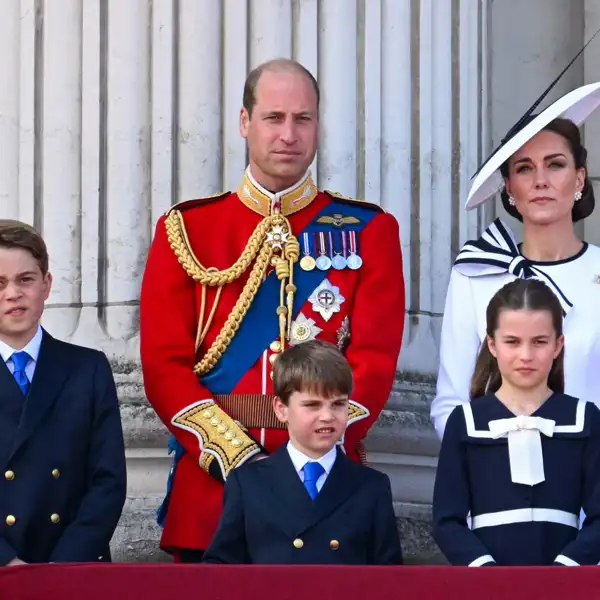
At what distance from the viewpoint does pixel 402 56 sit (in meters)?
6.24

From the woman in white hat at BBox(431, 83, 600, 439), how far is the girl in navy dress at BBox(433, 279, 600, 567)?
0.39m

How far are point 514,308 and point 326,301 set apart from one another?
59cm

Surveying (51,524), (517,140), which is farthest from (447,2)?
(51,524)

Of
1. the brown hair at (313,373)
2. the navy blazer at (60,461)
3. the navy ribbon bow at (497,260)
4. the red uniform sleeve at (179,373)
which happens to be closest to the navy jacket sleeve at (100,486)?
the navy blazer at (60,461)

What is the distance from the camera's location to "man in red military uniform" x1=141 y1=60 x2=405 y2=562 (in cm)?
485

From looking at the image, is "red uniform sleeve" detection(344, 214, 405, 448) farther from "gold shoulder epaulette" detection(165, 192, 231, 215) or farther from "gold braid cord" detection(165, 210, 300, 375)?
"gold shoulder epaulette" detection(165, 192, 231, 215)

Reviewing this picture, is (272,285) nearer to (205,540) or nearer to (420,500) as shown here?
(205,540)

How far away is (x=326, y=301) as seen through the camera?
4992mm

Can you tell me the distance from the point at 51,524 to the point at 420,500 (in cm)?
172

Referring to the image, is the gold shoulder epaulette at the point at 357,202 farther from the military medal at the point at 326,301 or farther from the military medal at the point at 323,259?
the military medal at the point at 326,301

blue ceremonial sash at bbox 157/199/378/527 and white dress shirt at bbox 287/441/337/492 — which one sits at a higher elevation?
blue ceremonial sash at bbox 157/199/378/527

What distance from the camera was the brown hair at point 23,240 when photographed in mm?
4738

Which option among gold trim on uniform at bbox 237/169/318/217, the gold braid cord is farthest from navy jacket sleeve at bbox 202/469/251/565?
gold trim on uniform at bbox 237/169/318/217

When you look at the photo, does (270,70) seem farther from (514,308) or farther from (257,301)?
(514,308)
